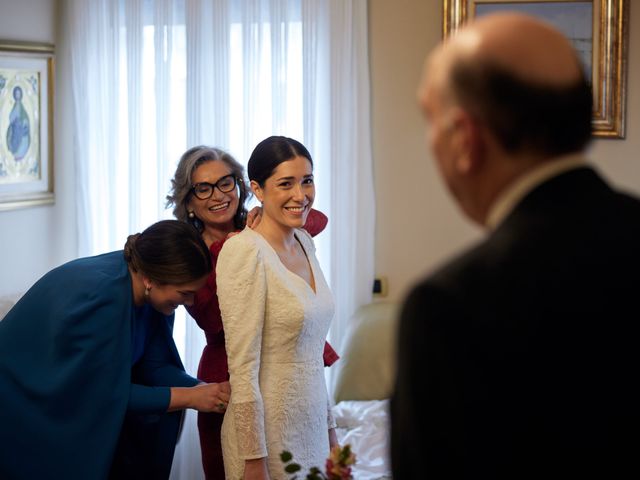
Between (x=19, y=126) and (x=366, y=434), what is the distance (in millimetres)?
2061

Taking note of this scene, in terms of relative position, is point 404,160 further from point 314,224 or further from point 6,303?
point 6,303

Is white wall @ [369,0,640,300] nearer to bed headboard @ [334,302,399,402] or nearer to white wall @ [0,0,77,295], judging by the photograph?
bed headboard @ [334,302,399,402]

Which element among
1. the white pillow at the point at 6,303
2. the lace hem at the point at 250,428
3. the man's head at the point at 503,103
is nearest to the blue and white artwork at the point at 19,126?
the white pillow at the point at 6,303

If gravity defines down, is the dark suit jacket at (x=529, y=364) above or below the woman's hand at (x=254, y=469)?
above

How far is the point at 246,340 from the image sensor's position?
7.46 feet

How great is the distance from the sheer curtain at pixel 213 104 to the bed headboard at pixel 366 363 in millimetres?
320

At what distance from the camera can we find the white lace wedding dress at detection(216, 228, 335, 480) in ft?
7.52

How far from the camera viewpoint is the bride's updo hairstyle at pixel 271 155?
8.12 feet

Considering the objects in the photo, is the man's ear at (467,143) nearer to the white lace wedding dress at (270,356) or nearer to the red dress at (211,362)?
the white lace wedding dress at (270,356)

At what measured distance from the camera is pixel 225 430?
2430mm

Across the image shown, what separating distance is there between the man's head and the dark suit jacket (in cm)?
9

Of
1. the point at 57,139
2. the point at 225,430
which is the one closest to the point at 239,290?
the point at 225,430

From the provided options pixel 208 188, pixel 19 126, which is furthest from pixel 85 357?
pixel 19 126

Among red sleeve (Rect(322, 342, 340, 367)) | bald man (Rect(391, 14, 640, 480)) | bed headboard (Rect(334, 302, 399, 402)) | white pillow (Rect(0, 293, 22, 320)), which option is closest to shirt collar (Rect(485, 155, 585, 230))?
bald man (Rect(391, 14, 640, 480))
